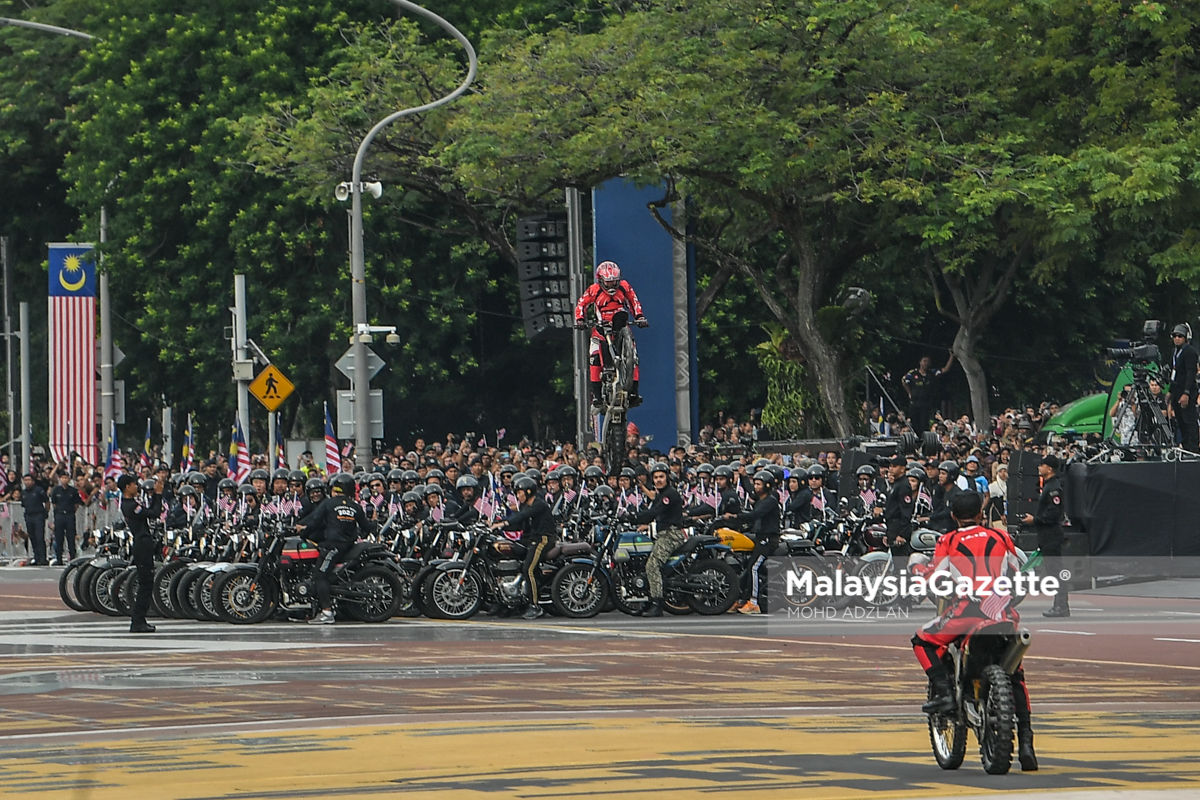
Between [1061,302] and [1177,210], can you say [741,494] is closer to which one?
[1177,210]

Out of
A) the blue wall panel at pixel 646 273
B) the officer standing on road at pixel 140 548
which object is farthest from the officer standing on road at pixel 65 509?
the officer standing on road at pixel 140 548

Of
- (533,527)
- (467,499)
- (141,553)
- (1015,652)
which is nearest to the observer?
(1015,652)

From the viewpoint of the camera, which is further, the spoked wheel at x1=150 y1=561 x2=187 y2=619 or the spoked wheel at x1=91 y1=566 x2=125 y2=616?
the spoked wheel at x1=91 y1=566 x2=125 y2=616

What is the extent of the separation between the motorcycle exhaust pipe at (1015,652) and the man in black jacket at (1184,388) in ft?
59.9

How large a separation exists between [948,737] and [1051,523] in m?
13.3

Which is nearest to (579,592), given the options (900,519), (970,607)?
(900,519)

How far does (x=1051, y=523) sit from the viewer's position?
23922mm

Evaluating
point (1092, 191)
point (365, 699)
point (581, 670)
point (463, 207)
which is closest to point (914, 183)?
point (1092, 191)

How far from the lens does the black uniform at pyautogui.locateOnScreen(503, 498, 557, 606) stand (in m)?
23.7

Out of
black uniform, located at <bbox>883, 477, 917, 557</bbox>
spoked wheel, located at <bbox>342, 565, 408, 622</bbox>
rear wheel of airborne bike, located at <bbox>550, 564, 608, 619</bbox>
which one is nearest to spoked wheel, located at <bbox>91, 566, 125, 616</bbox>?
spoked wheel, located at <bbox>342, 565, 408, 622</bbox>

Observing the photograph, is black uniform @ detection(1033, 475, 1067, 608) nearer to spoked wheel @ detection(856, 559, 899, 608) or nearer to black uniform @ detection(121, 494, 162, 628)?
spoked wheel @ detection(856, 559, 899, 608)

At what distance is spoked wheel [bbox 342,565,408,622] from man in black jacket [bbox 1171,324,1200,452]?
1174 cm

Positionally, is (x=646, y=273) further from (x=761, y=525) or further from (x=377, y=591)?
(x=377, y=591)

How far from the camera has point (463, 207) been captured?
40.8m
